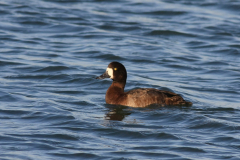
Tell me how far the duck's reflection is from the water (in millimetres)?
21

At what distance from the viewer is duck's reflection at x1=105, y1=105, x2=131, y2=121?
935cm

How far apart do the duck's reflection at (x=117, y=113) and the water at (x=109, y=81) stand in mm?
21

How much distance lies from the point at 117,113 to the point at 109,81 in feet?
9.39

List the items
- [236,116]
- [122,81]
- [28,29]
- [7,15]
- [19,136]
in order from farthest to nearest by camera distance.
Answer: [7,15]
[28,29]
[122,81]
[236,116]
[19,136]

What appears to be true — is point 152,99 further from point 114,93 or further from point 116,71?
point 116,71

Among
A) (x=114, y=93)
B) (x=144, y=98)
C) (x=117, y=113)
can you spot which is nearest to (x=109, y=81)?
(x=114, y=93)

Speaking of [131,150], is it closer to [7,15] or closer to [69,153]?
[69,153]

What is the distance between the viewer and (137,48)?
16.1 meters

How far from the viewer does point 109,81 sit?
1252cm

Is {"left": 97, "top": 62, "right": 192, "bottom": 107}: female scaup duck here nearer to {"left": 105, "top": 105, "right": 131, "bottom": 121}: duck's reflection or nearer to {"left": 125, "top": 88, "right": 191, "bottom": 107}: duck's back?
{"left": 125, "top": 88, "right": 191, "bottom": 107}: duck's back

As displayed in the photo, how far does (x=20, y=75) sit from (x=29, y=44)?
12.8 feet

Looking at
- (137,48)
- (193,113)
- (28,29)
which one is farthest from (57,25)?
(193,113)

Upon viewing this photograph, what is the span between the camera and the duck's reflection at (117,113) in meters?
9.35

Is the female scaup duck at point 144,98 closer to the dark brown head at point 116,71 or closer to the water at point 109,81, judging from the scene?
the water at point 109,81
